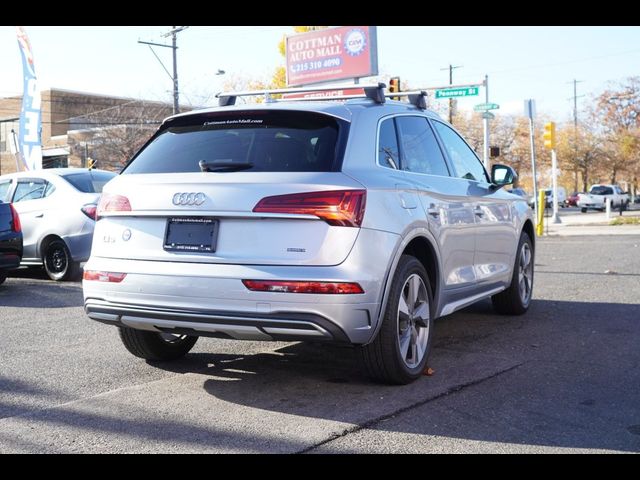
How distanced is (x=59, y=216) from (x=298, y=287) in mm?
7270

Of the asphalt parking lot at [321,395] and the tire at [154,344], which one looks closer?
the asphalt parking lot at [321,395]

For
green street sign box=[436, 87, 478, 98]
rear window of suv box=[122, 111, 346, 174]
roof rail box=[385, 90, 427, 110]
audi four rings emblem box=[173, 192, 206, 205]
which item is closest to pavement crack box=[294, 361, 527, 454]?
rear window of suv box=[122, 111, 346, 174]

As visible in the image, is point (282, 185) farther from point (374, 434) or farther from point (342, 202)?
point (374, 434)

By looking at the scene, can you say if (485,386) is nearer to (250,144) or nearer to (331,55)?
(250,144)

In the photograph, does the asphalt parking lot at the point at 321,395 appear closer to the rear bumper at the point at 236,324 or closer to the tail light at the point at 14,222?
the rear bumper at the point at 236,324

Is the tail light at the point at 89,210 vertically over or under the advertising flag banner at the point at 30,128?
under

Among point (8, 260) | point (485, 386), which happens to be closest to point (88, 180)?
point (8, 260)

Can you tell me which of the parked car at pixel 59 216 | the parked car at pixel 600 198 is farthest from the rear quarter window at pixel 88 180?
the parked car at pixel 600 198

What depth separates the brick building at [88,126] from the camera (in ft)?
157

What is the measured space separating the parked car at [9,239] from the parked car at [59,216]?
74 cm

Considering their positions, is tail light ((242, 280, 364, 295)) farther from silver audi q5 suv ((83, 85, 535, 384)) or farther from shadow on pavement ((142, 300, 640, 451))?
shadow on pavement ((142, 300, 640, 451))

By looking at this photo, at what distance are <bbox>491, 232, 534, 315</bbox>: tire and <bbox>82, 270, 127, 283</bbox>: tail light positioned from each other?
409 centimetres

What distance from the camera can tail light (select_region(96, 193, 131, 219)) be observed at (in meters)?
4.63
